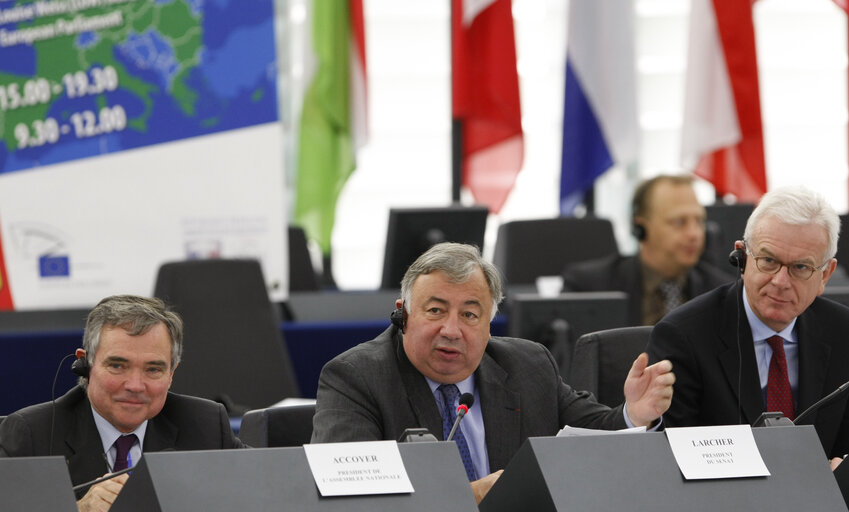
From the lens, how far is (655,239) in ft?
17.2

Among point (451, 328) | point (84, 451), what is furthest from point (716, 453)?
point (84, 451)

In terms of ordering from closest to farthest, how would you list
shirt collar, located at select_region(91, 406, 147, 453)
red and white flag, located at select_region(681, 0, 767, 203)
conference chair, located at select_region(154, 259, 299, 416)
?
shirt collar, located at select_region(91, 406, 147, 453) < conference chair, located at select_region(154, 259, 299, 416) < red and white flag, located at select_region(681, 0, 767, 203)

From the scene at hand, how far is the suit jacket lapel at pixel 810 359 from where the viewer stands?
3234 millimetres

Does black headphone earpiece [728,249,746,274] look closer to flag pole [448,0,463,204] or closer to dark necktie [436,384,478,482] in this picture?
dark necktie [436,384,478,482]

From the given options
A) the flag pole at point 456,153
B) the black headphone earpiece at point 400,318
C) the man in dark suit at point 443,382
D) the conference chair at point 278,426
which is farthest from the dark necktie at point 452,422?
the flag pole at point 456,153

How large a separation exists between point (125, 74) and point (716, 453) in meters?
3.77

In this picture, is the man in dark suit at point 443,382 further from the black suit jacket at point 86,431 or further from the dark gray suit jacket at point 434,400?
the black suit jacket at point 86,431

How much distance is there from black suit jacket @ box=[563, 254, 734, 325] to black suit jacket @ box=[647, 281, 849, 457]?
1814 millimetres

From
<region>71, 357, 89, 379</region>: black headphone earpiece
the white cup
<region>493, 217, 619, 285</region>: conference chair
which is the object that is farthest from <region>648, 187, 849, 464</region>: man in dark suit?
<region>493, 217, 619, 285</region>: conference chair

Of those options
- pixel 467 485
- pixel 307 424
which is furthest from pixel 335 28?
pixel 467 485

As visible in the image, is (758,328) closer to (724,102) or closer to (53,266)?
(53,266)

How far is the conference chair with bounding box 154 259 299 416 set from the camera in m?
4.76

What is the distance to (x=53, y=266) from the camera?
5.53 metres

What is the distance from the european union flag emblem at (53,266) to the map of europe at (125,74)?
1.25 feet
